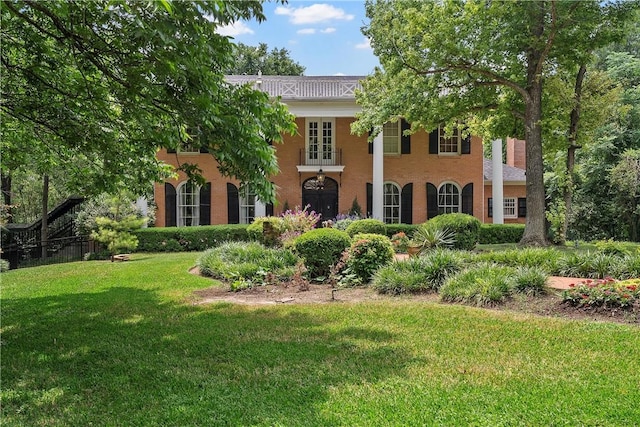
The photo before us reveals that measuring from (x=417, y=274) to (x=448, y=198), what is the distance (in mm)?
14440

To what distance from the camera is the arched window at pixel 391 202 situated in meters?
22.4

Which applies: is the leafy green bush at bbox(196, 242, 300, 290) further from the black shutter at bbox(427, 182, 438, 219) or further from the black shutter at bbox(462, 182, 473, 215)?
the black shutter at bbox(462, 182, 473, 215)

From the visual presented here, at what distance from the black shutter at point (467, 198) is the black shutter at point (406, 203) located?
2572 millimetres

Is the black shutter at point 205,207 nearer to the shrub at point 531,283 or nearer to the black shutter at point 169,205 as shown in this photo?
the black shutter at point 169,205

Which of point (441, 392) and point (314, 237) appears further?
point (314, 237)

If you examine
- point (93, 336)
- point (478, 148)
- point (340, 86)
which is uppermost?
point (340, 86)

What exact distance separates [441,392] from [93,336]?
14.9ft

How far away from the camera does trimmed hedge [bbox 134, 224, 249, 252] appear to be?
18359mm

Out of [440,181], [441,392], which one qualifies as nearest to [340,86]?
[440,181]

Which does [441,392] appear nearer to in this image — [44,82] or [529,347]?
[529,347]


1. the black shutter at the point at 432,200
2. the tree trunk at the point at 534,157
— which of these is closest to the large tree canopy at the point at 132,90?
the tree trunk at the point at 534,157

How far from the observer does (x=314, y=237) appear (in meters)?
10.2

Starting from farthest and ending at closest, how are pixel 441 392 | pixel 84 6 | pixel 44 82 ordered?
pixel 44 82 → pixel 84 6 → pixel 441 392

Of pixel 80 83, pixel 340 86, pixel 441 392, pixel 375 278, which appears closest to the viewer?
pixel 441 392
